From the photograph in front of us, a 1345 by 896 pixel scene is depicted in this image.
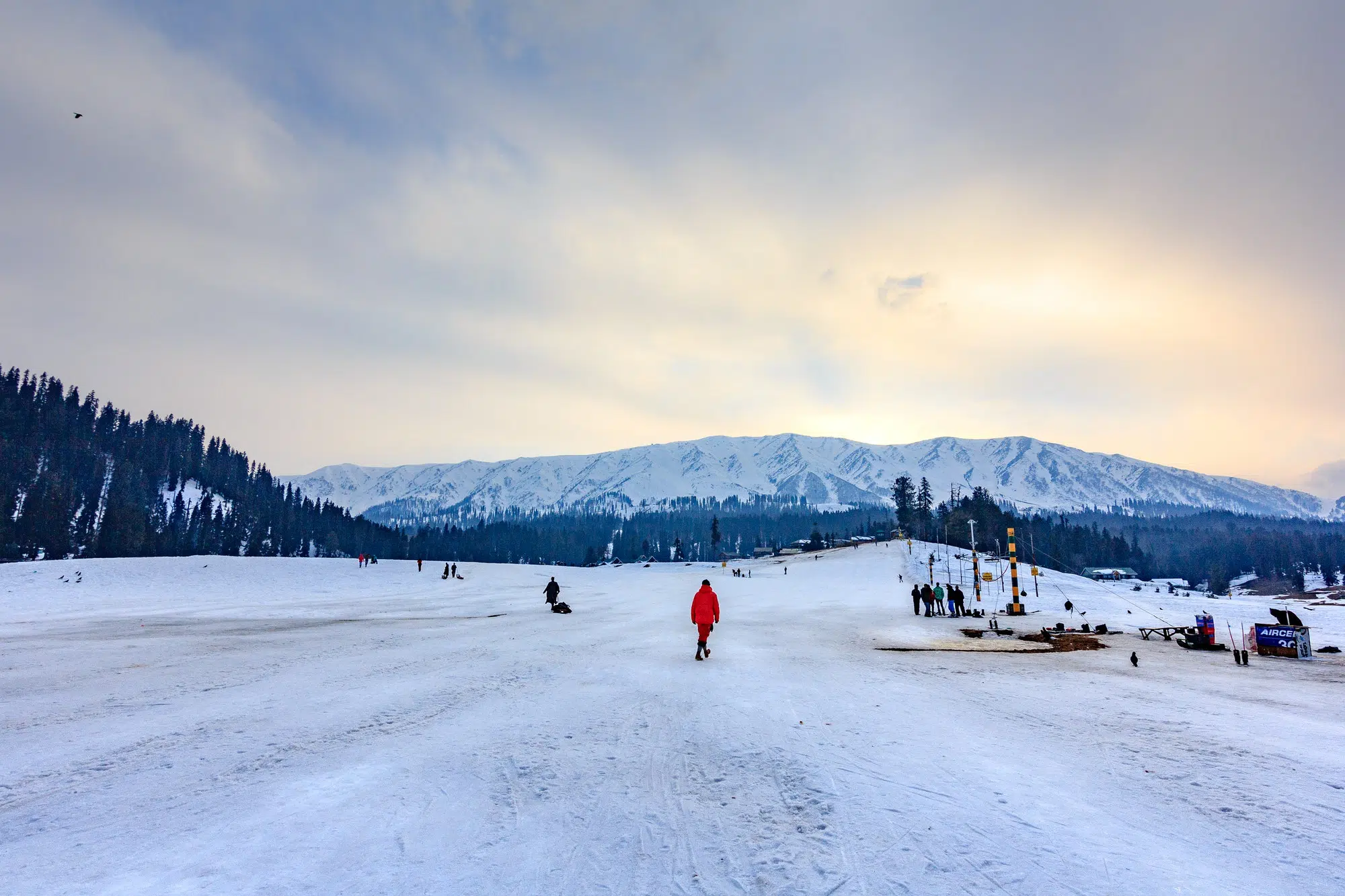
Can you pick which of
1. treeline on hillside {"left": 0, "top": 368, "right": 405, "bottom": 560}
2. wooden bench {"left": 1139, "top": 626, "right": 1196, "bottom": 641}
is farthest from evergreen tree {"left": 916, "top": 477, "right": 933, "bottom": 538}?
treeline on hillside {"left": 0, "top": 368, "right": 405, "bottom": 560}

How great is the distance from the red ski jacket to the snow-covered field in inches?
45.4

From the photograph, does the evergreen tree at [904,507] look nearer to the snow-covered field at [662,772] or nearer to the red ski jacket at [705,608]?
the snow-covered field at [662,772]

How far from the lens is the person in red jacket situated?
53.5ft

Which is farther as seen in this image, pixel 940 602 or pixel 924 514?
pixel 924 514

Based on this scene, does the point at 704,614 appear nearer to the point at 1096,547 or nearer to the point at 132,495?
the point at 132,495

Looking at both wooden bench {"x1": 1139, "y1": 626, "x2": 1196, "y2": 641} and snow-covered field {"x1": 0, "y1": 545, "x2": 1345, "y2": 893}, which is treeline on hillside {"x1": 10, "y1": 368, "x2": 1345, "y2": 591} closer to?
wooden bench {"x1": 1139, "y1": 626, "x2": 1196, "y2": 641}

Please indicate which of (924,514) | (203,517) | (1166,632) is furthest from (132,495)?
(924,514)

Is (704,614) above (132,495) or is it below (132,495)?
below

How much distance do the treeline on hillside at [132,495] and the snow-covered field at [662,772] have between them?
11557 centimetres

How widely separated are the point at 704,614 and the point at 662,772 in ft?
29.4

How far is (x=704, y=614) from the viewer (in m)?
16.4

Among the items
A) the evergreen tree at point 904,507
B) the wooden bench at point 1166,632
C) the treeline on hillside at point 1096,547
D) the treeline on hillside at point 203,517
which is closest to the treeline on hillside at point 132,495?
the treeline on hillside at point 203,517

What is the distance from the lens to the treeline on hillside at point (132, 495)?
101m

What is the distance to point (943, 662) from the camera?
16.9 meters
